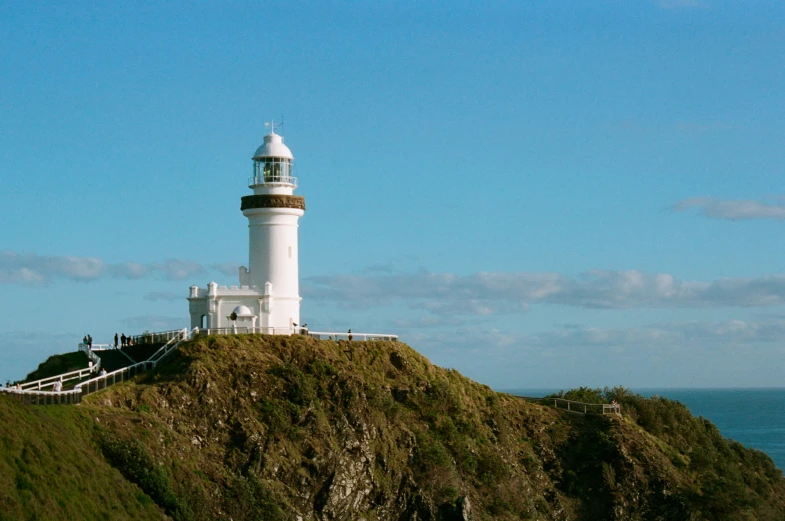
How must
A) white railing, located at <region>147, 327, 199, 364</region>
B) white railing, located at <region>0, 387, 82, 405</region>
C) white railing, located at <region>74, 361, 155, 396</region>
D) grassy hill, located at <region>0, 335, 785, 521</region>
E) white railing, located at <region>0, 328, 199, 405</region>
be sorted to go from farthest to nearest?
white railing, located at <region>147, 327, 199, 364</region>, white railing, located at <region>74, 361, 155, 396</region>, white railing, located at <region>0, 328, 199, 405</region>, white railing, located at <region>0, 387, 82, 405</region>, grassy hill, located at <region>0, 335, 785, 521</region>

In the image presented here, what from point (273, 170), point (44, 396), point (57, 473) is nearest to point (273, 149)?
point (273, 170)

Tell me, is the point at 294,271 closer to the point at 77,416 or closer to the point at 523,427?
the point at 523,427

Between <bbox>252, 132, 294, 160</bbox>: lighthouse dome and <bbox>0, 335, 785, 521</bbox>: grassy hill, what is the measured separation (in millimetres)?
Answer: 11385

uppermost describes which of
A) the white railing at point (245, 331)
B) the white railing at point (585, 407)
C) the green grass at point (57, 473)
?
the white railing at point (245, 331)

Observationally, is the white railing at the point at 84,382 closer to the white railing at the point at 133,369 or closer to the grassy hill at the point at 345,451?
the white railing at the point at 133,369

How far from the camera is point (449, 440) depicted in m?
60.4

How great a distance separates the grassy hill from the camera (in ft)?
141

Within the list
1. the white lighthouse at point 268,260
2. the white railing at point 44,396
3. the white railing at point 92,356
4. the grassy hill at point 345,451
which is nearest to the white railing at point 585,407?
the grassy hill at point 345,451

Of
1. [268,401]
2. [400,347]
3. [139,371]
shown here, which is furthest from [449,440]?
[139,371]

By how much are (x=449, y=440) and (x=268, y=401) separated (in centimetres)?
1123

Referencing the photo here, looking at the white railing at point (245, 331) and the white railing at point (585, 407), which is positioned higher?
the white railing at point (245, 331)

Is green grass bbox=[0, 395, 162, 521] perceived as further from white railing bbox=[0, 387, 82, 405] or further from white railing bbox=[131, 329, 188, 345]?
white railing bbox=[131, 329, 188, 345]

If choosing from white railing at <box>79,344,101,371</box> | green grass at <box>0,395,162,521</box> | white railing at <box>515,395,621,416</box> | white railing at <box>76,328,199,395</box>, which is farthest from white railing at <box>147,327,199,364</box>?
white railing at <box>515,395,621,416</box>

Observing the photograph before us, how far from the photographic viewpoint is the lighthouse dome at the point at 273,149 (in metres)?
64.8
